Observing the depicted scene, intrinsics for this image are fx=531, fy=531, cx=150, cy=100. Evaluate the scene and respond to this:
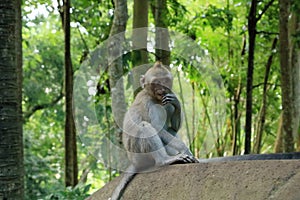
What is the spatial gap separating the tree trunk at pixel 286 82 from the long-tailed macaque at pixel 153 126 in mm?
3049

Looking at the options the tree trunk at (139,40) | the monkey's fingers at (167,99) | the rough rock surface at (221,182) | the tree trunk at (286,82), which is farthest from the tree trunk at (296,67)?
the rough rock surface at (221,182)

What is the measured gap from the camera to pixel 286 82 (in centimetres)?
735

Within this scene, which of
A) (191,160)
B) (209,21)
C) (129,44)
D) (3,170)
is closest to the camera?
(3,170)

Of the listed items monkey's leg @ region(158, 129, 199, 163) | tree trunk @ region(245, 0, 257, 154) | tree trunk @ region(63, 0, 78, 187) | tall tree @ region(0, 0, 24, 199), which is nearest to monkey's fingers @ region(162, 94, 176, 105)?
monkey's leg @ region(158, 129, 199, 163)

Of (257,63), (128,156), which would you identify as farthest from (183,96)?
(257,63)

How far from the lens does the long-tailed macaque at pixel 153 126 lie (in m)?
4.39

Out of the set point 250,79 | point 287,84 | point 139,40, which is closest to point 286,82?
point 287,84

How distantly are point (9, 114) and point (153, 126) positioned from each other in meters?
1.31

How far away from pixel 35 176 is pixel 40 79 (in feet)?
9.56

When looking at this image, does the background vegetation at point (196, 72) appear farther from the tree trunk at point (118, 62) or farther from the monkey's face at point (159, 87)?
the monkey's face at point (159, 87)

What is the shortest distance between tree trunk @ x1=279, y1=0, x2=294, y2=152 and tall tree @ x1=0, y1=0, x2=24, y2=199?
450 centimetres

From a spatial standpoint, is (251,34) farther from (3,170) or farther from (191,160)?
(3,170)

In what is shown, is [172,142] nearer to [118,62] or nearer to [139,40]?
[139,40]

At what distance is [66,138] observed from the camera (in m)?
8.30
